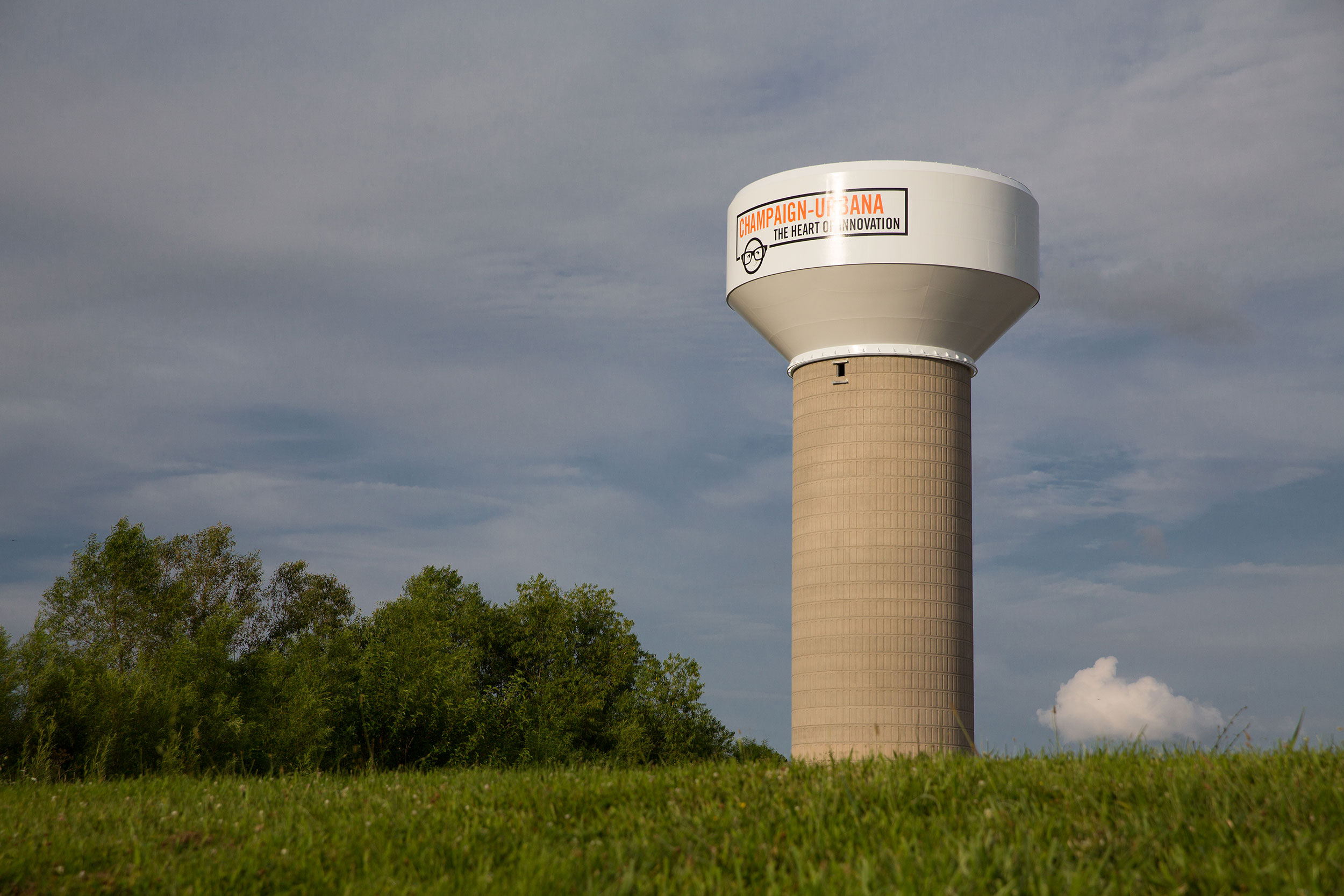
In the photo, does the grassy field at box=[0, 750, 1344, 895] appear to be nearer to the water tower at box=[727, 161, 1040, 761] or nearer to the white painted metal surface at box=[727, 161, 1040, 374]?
the water tower at box=[727, 161, 1040, 761]

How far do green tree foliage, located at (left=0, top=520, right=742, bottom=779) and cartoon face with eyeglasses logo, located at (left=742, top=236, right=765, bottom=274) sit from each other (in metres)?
12.6

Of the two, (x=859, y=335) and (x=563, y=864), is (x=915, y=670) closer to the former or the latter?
(x=859, y=335)

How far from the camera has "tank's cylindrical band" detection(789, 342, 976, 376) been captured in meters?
26.7

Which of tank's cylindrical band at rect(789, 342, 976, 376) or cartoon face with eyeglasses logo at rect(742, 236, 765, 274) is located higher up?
cartoon face with eyeglasses logo at rect(742, 236, 765, 274)

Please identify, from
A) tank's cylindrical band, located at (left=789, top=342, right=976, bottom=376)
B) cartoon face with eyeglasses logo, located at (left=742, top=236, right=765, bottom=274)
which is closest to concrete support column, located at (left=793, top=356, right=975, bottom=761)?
tank's cylindrical band, located at (left=789, top=342, right=976, bottom=376)

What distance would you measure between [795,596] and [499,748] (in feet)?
44.8

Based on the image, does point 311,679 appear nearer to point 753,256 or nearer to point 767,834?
point 753,256

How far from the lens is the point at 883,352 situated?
87.6ft

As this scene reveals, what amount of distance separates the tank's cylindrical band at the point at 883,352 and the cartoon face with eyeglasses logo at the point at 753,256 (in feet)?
7.66

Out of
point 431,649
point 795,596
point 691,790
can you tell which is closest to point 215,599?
point 431,649

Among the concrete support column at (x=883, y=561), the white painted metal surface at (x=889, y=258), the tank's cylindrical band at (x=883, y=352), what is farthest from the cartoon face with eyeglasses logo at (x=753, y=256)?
the concrete support column at (x=883, y=561)

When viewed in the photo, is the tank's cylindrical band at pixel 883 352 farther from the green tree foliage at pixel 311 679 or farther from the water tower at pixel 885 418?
the green tree foliage at pixel 311 679

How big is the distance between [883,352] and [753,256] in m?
3.80

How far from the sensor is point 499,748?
1437 inches
